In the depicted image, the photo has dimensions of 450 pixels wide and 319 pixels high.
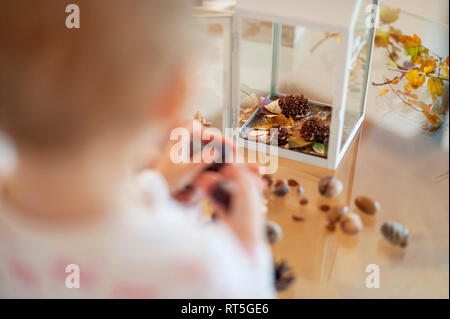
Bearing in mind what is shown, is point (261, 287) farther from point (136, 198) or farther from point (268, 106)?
point (268, 106)

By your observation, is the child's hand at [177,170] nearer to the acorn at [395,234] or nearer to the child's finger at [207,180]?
the child's finger at [207,180]

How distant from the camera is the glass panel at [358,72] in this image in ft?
1.89

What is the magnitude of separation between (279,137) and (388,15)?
29 cm

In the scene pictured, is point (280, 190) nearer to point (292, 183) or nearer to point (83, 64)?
point (292, 183)

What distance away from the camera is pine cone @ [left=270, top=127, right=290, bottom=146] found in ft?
2.06

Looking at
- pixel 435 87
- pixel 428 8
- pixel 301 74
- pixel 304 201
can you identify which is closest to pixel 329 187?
pixel 304 201

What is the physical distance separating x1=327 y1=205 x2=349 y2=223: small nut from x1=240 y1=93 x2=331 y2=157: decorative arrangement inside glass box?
81mm

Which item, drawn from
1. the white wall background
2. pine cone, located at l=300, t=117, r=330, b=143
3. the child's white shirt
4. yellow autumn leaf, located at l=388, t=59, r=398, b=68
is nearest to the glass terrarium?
pine cone, located at l=300, t=117, r=330, b=143

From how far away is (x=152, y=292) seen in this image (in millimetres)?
406

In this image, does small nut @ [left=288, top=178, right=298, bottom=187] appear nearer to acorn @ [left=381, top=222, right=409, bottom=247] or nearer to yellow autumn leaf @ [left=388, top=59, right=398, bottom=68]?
acorn @ [left=381, top=222, right=409, bottom=247]

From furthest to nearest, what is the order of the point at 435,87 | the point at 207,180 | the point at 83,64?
the point at 435,87 < the point at 207,180 < the point at 83,64

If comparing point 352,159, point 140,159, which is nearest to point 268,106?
point 352,159

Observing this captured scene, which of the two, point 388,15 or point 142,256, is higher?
point 388,15

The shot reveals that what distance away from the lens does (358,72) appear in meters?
0.62
